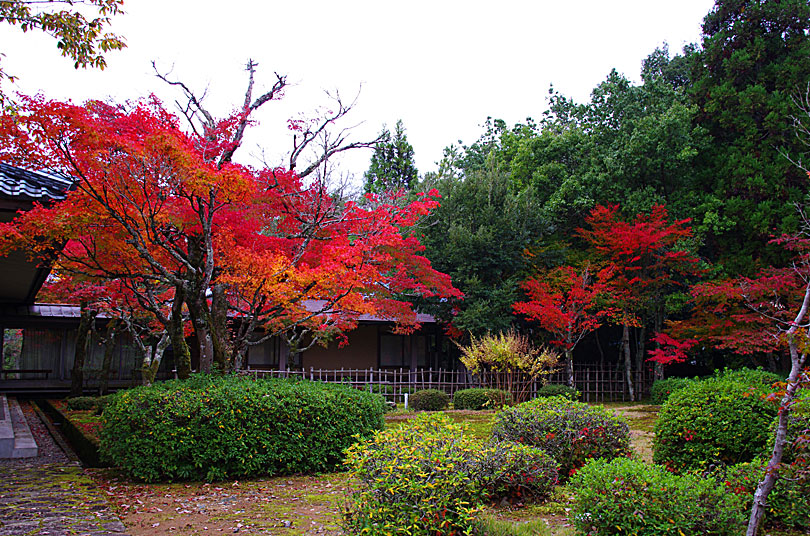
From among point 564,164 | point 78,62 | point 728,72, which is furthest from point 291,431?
point 728,72

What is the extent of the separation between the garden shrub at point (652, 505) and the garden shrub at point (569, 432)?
229 centimetres

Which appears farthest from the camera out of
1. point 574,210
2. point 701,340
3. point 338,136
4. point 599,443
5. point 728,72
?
point 574,210

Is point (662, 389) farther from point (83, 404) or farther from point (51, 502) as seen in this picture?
point (83, 404)

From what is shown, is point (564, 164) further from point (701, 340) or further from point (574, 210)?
point (701, 340)

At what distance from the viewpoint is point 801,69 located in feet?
54.9

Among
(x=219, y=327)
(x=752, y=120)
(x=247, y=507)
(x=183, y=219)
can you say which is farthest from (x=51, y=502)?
(x=752, y=120)

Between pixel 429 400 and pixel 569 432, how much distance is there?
9.97 m

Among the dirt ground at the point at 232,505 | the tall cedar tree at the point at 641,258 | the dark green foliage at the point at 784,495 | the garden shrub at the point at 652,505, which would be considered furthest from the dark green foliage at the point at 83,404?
the tall cedar tree at the point at 641,258

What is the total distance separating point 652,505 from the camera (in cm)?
368

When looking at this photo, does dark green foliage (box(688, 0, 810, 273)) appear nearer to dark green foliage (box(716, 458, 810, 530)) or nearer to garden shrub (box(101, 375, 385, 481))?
dark green foliage (box(716, 458, 810, 530))

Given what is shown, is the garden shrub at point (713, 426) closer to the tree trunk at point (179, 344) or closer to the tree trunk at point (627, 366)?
the tree trunk at point (179, 344)

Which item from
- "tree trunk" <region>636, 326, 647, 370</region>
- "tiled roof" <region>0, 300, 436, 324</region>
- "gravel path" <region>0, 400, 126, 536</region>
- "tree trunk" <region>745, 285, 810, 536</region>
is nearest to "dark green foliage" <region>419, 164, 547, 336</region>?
"tiled roof" <region>0, 300, 436, 324</region>

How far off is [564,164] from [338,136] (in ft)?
43.8

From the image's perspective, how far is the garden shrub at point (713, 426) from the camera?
18.2ft
